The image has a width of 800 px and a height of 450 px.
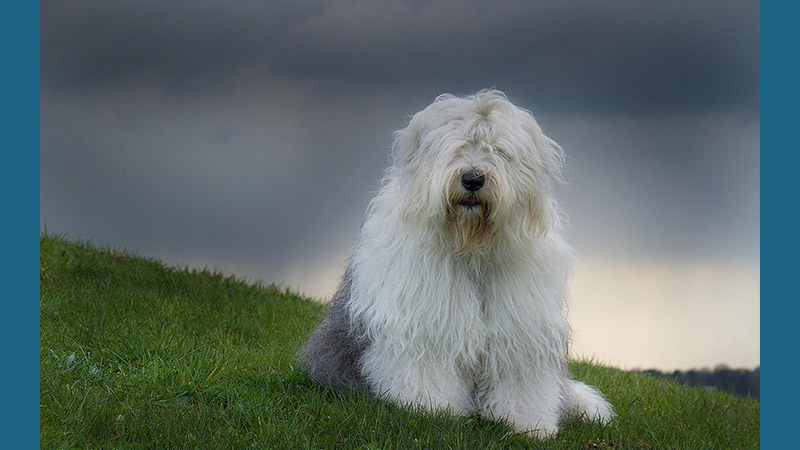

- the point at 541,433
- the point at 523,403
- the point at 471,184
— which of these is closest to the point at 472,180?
the point at 471,184

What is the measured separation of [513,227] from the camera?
16.2 ft

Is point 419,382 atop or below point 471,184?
below

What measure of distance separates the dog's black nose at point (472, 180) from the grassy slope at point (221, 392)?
4.85 feet

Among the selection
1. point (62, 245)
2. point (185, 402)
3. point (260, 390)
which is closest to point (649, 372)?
point (260, 390)

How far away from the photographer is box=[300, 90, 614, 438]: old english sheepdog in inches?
190

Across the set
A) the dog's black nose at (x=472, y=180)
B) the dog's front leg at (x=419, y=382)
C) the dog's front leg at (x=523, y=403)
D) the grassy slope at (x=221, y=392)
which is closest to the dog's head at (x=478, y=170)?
the dog's black nose at (x=472, y=180)

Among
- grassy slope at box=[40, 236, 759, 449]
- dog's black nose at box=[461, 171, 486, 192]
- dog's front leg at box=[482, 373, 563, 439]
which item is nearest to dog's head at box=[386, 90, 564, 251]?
dog's black nose at box=[461, 171, 486, 192]

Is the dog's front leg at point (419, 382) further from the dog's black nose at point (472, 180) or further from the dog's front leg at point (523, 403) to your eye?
the dog's black nose at point (472, 180)

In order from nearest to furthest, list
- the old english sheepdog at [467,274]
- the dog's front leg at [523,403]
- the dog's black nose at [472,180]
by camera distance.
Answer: the dog's black nose at [472,180]
the old english sheepdog at [467,274]
the dog's front leg at [523,403]

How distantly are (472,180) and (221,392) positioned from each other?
232 centimetres

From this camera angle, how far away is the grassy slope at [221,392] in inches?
191

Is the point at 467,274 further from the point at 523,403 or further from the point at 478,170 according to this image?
the point at 523,403

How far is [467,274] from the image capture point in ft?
17.1

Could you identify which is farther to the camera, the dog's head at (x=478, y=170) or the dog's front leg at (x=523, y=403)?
the dog's front leg at (x=523, y=403)
